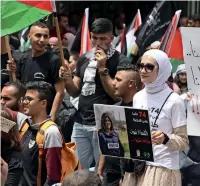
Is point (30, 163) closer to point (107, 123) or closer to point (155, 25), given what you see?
point (107, 123)

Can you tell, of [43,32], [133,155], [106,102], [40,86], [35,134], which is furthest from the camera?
[43,32]

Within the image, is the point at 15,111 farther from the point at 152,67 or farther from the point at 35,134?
the point at 152,67

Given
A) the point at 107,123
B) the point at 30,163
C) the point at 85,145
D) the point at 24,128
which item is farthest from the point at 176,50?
the point at 30,163

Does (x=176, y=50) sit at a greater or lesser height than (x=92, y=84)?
greater

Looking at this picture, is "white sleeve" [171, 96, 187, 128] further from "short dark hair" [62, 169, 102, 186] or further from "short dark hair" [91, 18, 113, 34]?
"short dark hair" [91, 18, 113, 34]

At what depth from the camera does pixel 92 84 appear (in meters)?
7.27

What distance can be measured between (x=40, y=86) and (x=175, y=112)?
136 centimetres

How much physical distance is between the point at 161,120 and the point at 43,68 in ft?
8.21

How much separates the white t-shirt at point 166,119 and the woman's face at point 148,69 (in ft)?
→ 0.43

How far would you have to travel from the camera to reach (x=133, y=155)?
223 inches

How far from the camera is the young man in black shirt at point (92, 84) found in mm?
→ 7129

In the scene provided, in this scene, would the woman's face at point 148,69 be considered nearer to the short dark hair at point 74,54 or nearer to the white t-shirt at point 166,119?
the white t-shirt at point 166,119

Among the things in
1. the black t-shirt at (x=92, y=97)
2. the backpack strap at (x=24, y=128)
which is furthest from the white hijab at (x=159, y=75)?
the black t-shirt at (x=92, y=97)

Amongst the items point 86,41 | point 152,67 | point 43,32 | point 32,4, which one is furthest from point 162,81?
point 86,41
